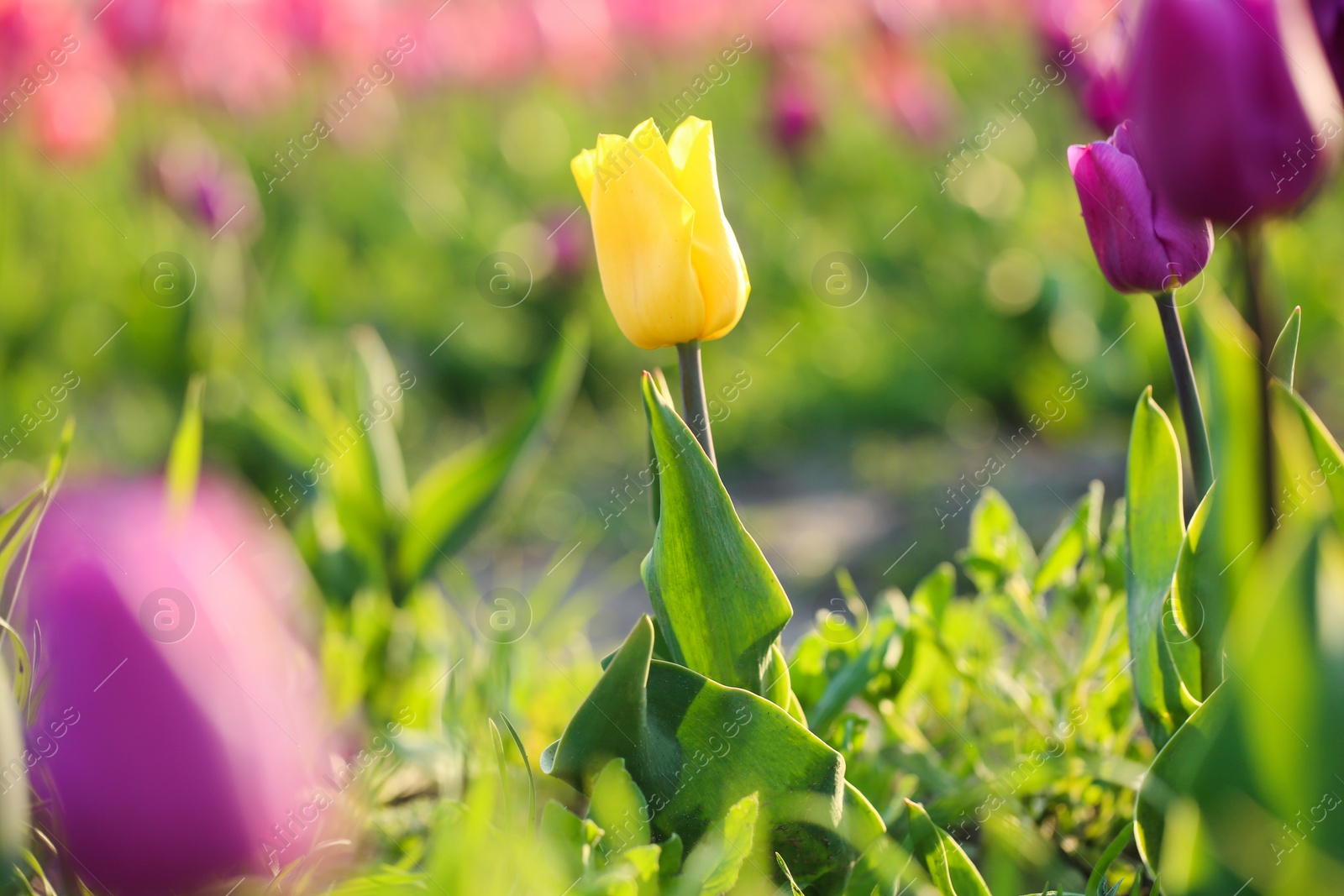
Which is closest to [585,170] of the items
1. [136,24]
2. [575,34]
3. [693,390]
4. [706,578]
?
[693,390]

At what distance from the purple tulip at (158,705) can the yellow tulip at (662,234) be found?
307 millimetres

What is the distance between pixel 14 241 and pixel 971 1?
199 inches

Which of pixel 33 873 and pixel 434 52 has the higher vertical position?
pixel 434 52

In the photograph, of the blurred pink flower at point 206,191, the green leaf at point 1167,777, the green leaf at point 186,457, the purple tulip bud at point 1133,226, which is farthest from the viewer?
the blurred pink flower at point 206,191

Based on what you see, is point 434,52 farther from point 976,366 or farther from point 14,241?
point 976,366

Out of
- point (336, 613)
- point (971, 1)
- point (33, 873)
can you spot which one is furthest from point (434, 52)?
point (33, 873)

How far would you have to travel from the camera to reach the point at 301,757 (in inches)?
22.1

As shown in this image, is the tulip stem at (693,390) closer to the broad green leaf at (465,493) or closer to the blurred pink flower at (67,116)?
the broad green leaf at (465,493)

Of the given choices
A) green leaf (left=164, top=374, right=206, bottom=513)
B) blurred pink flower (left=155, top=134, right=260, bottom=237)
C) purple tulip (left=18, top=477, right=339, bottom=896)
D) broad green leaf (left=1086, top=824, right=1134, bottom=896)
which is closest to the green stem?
broad green leaf (left=1086, top=824, right=1134, bottom=896)

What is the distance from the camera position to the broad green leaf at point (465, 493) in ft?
5.04

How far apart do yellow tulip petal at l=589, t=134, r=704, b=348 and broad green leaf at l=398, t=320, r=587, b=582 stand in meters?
0.82

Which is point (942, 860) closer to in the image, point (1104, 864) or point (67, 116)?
point (1104, 864)

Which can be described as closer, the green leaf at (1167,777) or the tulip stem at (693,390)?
the green leaf at (1167,777)

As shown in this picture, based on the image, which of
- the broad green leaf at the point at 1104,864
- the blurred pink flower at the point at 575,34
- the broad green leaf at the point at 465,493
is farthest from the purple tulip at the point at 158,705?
the blurred pink flower at the point at 575,34
